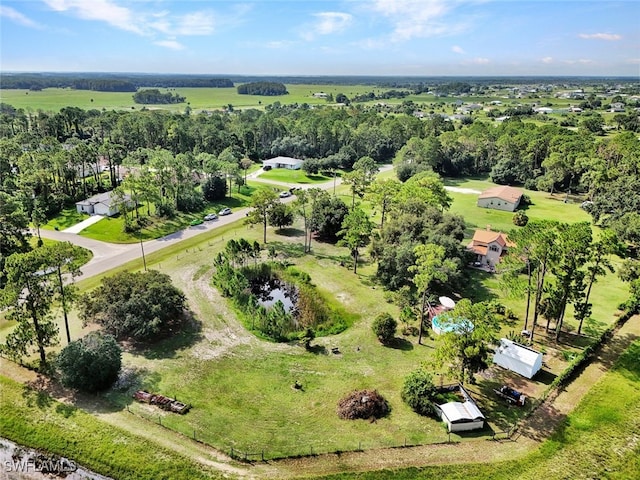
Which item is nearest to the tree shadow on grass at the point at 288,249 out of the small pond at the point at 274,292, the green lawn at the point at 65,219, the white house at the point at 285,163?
the small pond at the point at 274,292

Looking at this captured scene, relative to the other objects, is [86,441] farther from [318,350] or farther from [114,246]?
[114,246]

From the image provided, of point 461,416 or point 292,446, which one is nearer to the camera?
point 292,446

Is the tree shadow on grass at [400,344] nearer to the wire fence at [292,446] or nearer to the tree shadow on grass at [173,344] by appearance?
the wire fence at [292,446]

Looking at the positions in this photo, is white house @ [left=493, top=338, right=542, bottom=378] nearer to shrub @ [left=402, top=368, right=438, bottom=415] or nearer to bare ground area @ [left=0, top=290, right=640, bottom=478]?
bare ground area @ [left=0, top=290, right=640, bottom=478]

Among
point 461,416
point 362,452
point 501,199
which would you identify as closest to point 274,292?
point 362,452

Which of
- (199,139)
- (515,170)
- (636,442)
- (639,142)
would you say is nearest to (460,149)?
(515,170)

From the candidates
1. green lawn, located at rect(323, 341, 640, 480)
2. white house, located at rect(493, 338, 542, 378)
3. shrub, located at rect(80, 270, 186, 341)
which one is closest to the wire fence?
green lawn, located at rect(323, 341, 640, 480)
